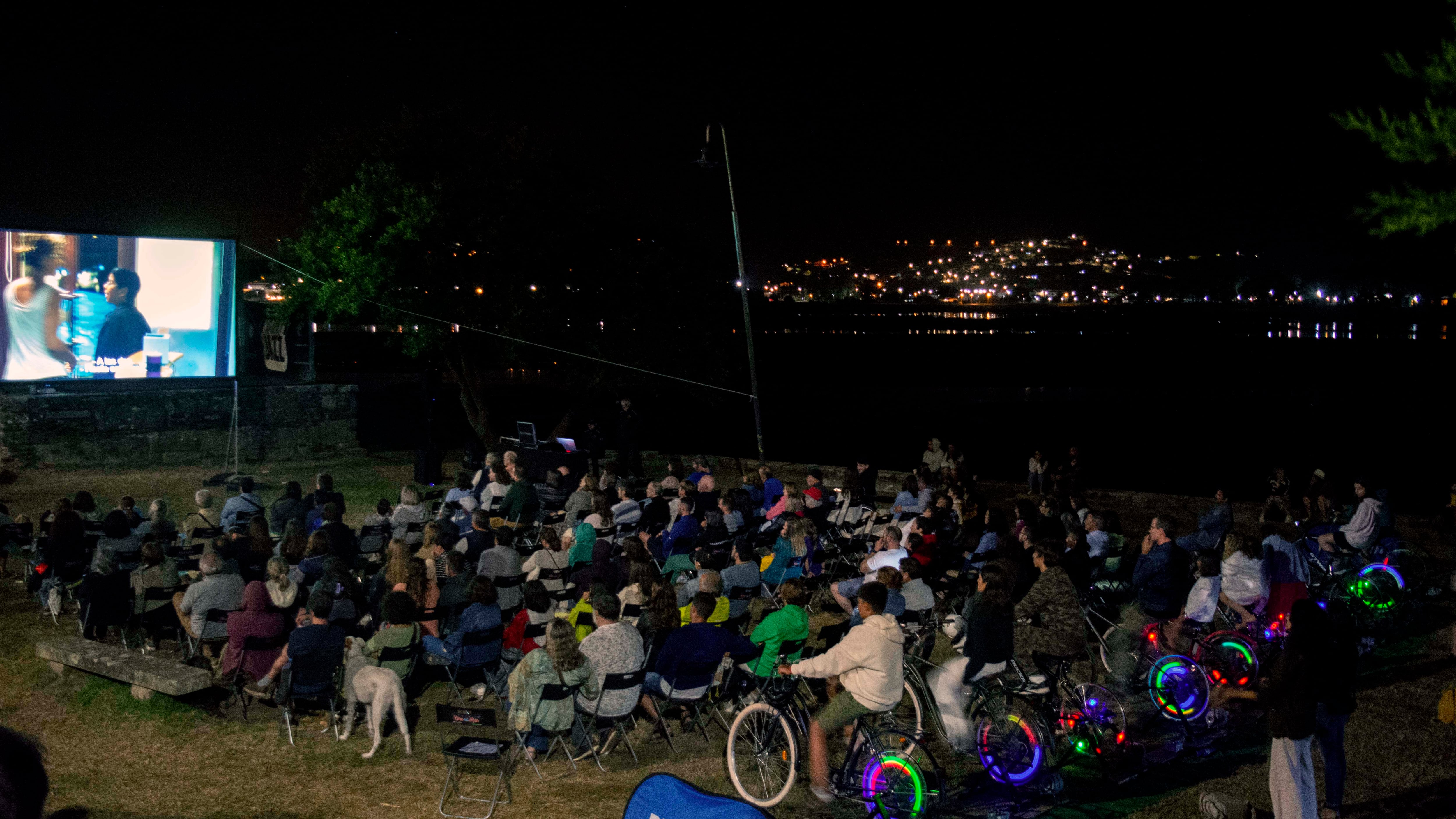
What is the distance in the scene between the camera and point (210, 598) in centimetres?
809

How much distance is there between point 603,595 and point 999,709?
8.31ft

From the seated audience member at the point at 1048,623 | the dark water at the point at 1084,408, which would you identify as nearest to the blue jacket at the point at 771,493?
the seated audience member at the point at 1048,623

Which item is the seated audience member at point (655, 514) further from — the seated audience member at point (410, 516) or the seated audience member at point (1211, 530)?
the seated audience member at point (1211, 530)

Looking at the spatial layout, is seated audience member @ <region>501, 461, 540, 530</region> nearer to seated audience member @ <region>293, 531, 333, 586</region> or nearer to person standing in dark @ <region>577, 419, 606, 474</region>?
seated audience member @ <region>293, 531, 333, 586</region>

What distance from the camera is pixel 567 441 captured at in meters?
17.5

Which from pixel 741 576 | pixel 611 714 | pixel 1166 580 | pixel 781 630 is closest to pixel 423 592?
pixel 611 714

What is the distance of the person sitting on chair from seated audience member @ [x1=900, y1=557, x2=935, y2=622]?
211 cm

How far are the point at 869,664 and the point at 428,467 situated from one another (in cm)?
1351

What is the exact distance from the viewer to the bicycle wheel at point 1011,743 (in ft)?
19.4

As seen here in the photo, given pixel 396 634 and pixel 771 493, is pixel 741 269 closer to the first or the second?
pixel 771 493

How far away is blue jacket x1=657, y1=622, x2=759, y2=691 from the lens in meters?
6.63

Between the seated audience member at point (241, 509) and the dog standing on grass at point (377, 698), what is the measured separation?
5.14 m

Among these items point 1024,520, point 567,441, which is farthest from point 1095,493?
point 567,441

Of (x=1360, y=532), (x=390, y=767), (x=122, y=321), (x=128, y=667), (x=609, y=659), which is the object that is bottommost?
(x=390, y=767)
